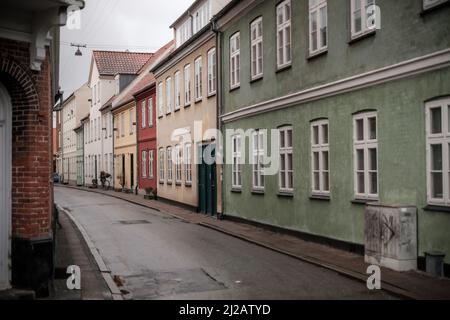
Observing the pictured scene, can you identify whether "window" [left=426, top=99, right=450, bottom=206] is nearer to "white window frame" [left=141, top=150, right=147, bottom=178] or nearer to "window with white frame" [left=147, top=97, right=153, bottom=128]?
"window with white frame" [left=147, top=97, right=153, bottom=128]

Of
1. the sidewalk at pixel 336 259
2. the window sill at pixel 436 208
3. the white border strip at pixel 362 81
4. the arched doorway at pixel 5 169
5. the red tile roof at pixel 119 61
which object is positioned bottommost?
the sidewalk at pixel 336 259

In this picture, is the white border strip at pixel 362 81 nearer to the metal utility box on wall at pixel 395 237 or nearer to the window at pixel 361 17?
the window at pixel 361 17

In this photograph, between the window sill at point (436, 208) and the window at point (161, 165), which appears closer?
the window sill at point (436, 208)

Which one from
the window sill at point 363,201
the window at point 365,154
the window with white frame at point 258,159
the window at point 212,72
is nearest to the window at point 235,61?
the window at point 212,72

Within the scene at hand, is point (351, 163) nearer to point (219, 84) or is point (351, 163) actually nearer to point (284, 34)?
point (284, 34)

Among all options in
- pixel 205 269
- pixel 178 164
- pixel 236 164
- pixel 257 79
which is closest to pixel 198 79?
pixel 178 164

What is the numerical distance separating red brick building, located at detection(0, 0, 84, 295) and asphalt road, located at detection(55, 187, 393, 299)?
1633 mm

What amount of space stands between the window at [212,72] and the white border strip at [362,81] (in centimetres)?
442

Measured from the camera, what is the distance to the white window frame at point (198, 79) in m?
25.1

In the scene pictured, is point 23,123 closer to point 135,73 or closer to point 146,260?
point 146,260

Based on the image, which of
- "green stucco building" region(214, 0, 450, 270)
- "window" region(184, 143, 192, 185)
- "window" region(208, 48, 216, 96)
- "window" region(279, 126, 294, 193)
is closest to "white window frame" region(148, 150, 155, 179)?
"window" region(184, 143, 192, 185)

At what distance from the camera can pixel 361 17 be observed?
1285 centimetres
